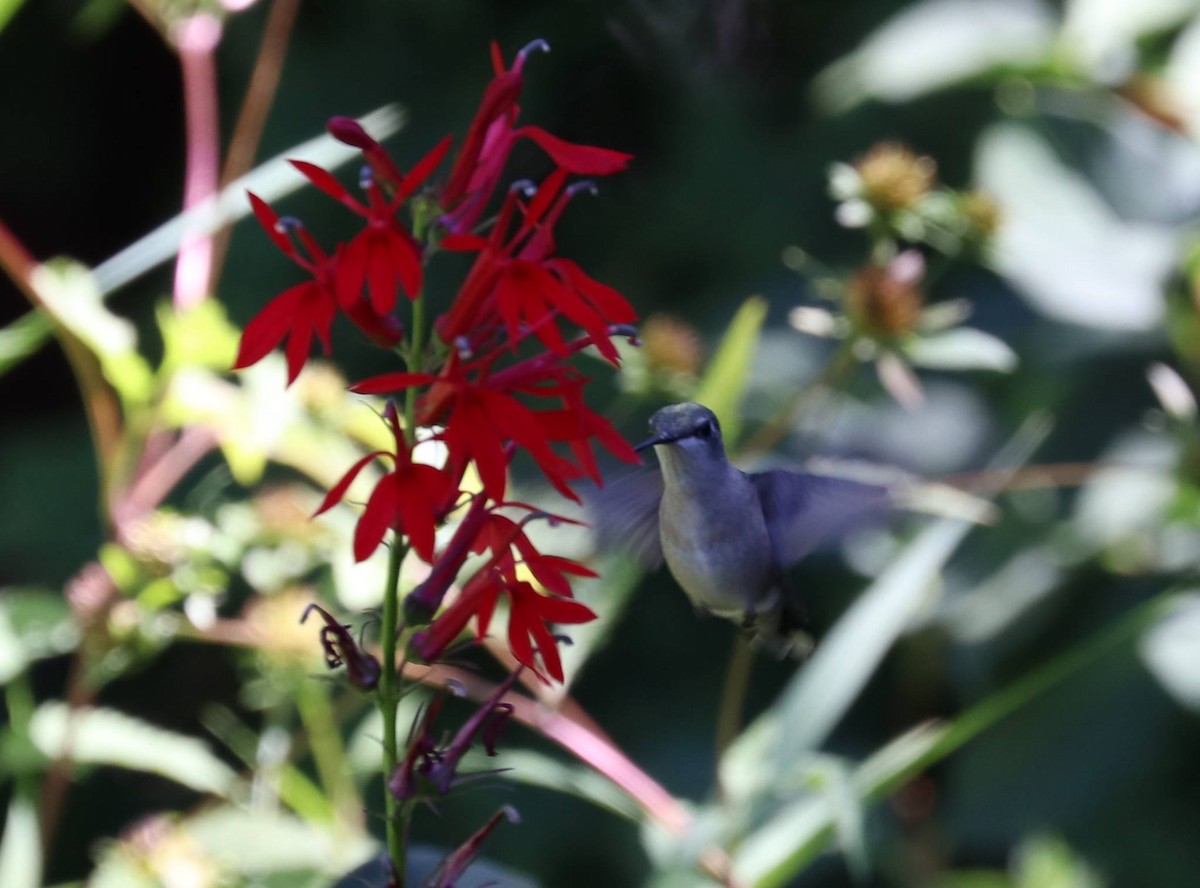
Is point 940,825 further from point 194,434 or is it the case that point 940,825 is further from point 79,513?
point 79,513

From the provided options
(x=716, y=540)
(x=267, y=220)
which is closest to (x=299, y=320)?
(x=267, y=220)

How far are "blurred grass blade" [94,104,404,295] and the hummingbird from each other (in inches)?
11.6

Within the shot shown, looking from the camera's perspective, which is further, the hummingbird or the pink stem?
the pink stem

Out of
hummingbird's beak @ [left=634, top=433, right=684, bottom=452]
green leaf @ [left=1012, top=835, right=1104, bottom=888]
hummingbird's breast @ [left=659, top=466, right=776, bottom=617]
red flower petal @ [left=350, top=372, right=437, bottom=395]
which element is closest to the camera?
red flower petal @ [left=350, top=372, right=437, bottom=395]

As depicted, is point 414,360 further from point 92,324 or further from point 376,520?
point 92,324

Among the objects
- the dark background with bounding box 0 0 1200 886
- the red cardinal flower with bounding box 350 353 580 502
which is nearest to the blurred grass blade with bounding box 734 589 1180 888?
the dark background with bounding box 0 0 1200 886

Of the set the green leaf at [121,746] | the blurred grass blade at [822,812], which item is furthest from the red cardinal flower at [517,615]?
the green leaf at [121,746]

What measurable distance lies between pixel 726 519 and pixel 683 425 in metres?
0.12

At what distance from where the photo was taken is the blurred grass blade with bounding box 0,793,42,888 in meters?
0.92

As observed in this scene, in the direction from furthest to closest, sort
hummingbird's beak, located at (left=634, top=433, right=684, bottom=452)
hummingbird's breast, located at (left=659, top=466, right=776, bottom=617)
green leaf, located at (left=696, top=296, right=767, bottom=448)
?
green leaf, located at (left=696, top=296, right=767, bottom=448) < hummingbird's breast, located at (left=659, top=466, right=776, bottom=617) < hummingbird's beak, located at (left=634, top=433, right=684, bottom=452)

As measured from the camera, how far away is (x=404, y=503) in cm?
54

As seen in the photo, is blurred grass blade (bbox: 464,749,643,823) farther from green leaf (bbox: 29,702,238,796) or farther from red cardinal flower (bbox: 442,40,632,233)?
red cardinal flower (bbox: 442,40,632,233)

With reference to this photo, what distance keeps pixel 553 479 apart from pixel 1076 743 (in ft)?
3.31

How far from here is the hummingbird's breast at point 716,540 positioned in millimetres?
882
